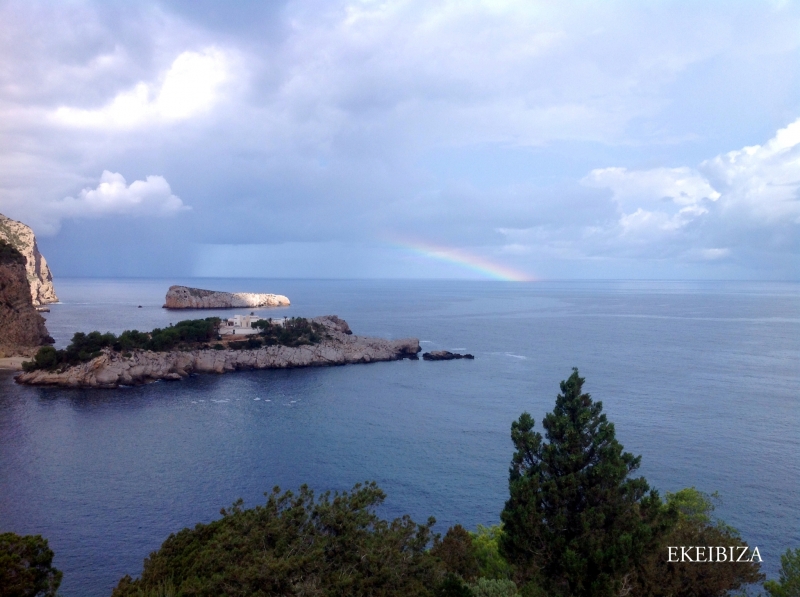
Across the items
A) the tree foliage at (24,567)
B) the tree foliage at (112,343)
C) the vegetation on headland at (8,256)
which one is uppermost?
the vegetation on headland at (8,256)

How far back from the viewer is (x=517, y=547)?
15844 mm

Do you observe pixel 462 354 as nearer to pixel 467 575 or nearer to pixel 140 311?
pixel 467 575

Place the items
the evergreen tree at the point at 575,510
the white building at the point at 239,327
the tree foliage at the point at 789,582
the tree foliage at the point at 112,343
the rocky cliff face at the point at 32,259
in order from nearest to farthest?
the evergreen tree at the point at 575,510, the tree foliage at the point at 789,582, the tree foliage at the point at 112,343, the white building at the point at 239,327, the rocky cliff face at the point at 32,259

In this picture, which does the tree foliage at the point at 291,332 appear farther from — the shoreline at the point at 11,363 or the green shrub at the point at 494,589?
the green shrub at the point at 494,589

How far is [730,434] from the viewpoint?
37719 mm

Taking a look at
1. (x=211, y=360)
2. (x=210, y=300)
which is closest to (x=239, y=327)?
(x=211, y=360)

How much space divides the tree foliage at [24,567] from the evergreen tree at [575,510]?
38.3ft

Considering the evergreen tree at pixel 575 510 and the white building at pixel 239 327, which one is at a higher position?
the white building at pixel 239 327

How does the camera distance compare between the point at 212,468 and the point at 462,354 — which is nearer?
the point at 212,468

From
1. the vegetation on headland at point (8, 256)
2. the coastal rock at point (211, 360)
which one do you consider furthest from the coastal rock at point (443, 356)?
the vegetation on headland at point (8, 256)

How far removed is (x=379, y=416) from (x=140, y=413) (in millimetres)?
18787

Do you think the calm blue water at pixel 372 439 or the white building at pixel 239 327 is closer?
the calm blue water at pixel 372 439

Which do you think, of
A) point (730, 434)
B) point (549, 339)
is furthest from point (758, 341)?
point (730, 434)

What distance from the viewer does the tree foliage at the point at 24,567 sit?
12891mm
